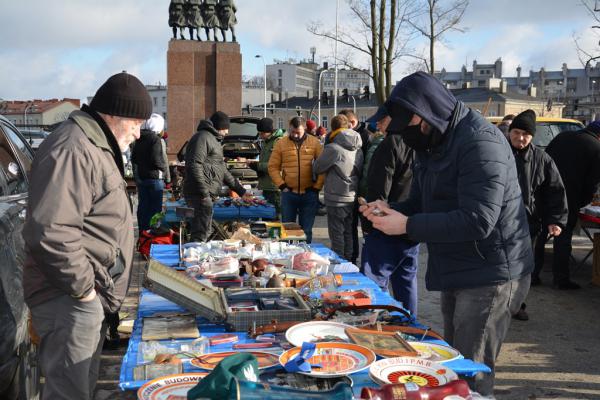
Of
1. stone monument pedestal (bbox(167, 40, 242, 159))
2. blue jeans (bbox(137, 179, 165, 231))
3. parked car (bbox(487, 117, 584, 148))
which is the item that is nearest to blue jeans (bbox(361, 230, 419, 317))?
blue jeans (bbox(137, 179, 165, 231))

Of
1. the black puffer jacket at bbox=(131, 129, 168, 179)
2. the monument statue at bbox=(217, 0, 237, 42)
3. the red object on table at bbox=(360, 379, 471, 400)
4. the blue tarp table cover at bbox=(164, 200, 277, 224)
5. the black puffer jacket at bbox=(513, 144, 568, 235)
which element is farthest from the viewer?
the monument statue at bbox=(217, 0, 237, 42)

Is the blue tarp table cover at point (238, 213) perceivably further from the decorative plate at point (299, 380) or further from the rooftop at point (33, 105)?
the rooftop at point (33, 105)

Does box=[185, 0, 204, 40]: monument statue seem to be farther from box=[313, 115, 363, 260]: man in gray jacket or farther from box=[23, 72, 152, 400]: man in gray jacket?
box=[23, 72, 152, 400]: man in gray jacket

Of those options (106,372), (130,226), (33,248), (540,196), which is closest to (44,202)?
(33,248)

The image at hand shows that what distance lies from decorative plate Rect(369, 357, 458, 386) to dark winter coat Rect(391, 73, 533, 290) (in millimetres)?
601

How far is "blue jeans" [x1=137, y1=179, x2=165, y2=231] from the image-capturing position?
9055 millimetres

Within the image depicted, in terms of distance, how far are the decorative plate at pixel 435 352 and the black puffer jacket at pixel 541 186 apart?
3.51 m

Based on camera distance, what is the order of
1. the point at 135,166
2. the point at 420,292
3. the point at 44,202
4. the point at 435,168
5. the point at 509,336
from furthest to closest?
the point at 135,166 → the point at 420,292 → the point at 509,336 → the point at 435,168 → the point at 44,202

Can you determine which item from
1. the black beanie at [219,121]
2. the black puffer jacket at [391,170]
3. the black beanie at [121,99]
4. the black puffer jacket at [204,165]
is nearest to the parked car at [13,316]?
the black beanie at [121,99]

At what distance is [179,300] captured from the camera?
107 inches

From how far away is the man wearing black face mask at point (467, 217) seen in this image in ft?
8.42

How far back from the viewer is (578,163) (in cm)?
674

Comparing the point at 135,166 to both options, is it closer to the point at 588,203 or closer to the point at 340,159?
the point at 340,159

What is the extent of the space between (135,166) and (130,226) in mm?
6646
